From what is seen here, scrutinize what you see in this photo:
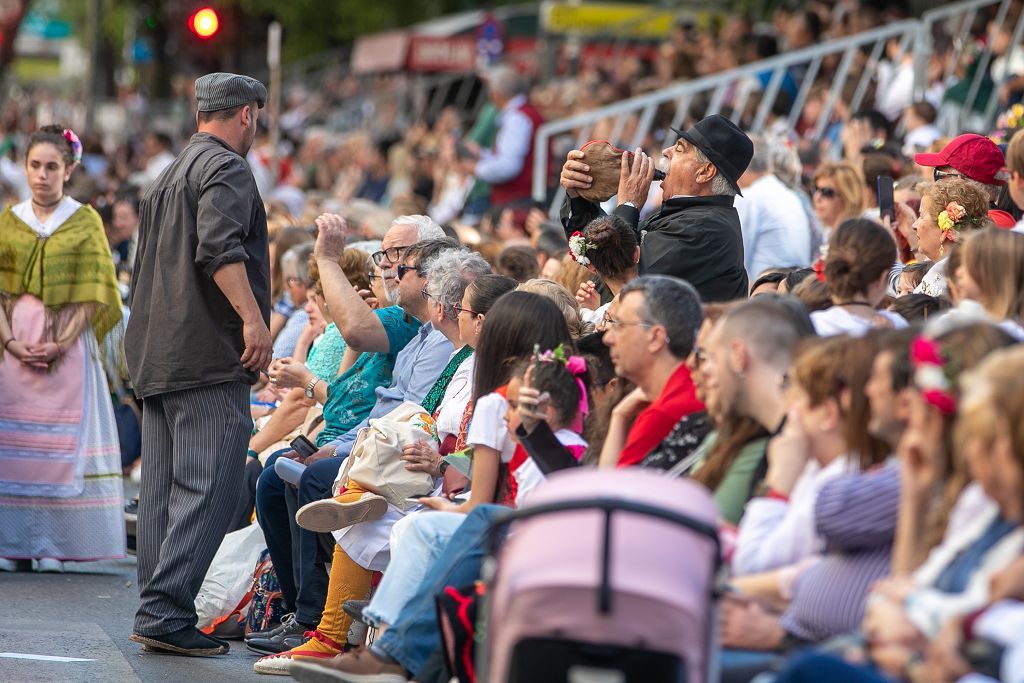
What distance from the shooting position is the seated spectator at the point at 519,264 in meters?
8.99

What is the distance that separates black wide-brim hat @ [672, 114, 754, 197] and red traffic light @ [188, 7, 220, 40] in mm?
9457

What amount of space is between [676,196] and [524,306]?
1.31 metres

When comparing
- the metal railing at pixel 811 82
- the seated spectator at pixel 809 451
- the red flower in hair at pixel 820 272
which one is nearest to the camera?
the seated spectator at pixel 809 451

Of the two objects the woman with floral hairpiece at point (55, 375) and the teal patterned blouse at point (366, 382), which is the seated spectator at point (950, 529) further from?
the woman with floral hairpiece at point (55, 375)

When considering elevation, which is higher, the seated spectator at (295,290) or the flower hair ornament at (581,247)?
the flower hair ornament at (581,247)

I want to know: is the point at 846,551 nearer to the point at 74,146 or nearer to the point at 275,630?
the point at 275,630

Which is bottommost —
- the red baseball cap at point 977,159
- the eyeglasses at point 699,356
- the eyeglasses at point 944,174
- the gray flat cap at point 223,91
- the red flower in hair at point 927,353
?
the eyeglasses at point 699,356

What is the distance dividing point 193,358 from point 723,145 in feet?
7.76

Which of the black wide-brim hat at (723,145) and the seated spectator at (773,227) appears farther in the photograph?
the seated spectator at (773,227)

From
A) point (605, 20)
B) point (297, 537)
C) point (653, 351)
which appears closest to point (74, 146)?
point (297, 537)

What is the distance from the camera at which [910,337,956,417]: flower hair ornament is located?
406cm

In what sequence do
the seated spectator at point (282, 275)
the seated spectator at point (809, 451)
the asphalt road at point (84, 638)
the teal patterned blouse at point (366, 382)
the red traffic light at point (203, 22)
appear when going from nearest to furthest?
1. the seated spectator at point (809, 451)
2. the asphalt road at point (84, 638)
3. the teal patterned blouse at point (366, 382)
4. the seated spectator at point (282, 275)
5. the red traffic light at point (203, 22)

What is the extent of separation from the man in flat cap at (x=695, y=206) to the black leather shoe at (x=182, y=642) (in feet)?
7.83

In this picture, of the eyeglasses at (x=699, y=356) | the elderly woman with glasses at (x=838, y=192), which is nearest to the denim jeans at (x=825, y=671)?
the eyeglasses at (x=699, y=356)
